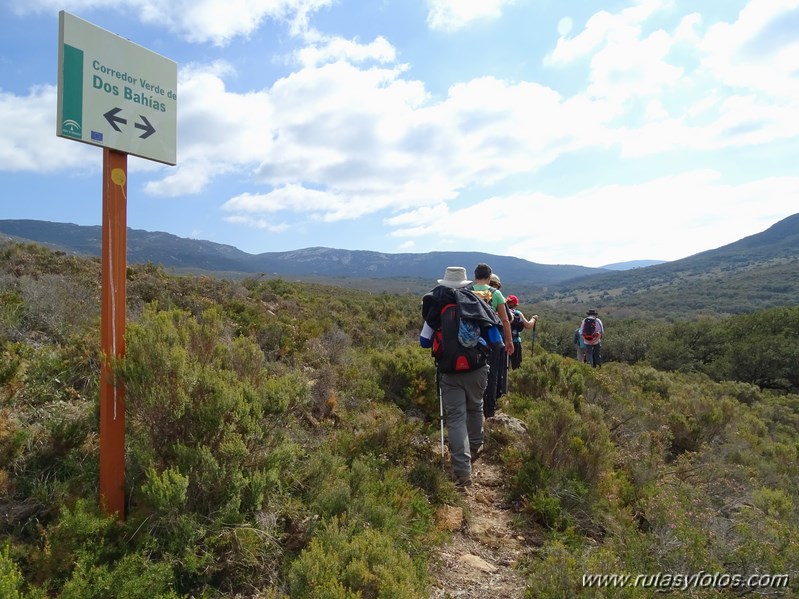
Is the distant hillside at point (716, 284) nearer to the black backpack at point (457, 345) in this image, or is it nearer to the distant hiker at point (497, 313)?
the distant hiker at point (497, 313)

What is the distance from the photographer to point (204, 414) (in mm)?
3008

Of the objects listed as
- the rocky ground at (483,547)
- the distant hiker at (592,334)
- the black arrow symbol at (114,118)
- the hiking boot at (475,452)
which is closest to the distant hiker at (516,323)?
the hiking boot at (475,452)

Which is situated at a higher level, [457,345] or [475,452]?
[457,345]

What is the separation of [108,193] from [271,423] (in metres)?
1.83

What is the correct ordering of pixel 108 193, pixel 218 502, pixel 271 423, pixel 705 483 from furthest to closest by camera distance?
pixel 705 483 < pixel 271 423 < pixel 218 502 < pixel 108 193

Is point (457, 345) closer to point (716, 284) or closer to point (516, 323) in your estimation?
point (516, 323)

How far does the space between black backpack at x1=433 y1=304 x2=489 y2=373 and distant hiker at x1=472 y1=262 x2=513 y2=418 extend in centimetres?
72

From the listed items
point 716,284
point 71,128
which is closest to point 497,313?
point 71,128

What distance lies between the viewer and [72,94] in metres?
2.47

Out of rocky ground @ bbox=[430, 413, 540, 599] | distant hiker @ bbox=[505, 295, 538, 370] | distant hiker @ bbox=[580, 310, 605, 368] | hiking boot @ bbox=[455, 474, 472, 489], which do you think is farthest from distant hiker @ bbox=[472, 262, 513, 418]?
distant hiker @ bbox=[580, 310, 605, 368]

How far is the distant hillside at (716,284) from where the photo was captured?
64562 millimetres

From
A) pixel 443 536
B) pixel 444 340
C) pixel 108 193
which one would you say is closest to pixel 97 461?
pixel 108 193

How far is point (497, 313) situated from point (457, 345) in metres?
1.23

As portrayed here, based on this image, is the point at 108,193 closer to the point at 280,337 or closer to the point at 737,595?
the point at 737,595
